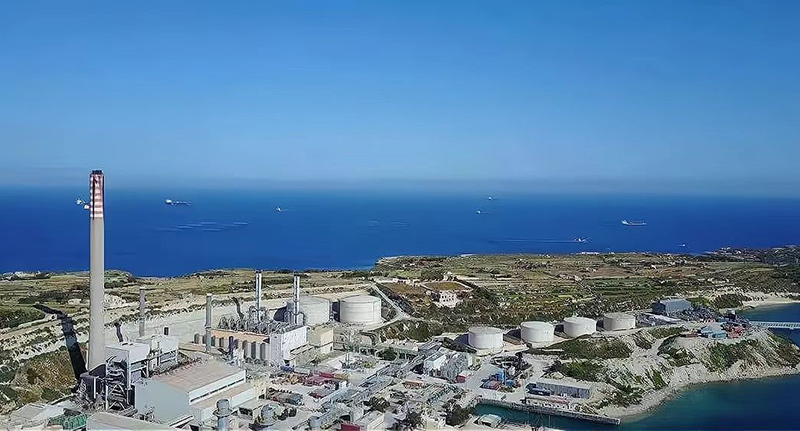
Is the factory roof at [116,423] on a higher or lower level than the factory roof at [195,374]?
lower

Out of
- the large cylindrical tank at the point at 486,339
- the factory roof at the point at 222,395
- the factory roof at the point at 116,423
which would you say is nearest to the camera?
the factory roof at the point at 116,423

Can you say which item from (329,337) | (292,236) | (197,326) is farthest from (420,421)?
(292,236)

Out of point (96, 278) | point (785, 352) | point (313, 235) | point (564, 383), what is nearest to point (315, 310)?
point (96, 278)

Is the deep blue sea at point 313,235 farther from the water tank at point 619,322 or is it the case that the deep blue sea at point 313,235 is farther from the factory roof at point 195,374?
the factory roof at point 195,374

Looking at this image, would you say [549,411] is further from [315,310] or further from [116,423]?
[116,423]

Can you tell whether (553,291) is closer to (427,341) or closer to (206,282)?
(427,341)

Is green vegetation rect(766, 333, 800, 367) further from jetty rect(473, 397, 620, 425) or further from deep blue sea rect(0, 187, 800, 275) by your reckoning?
deep blue sea rect(0, 187, 800, 275)

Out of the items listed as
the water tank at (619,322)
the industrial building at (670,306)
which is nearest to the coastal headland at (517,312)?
the water tank at (619,322)

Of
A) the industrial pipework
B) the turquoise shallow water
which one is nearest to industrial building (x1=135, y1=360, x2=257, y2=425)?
the industrial pipework
